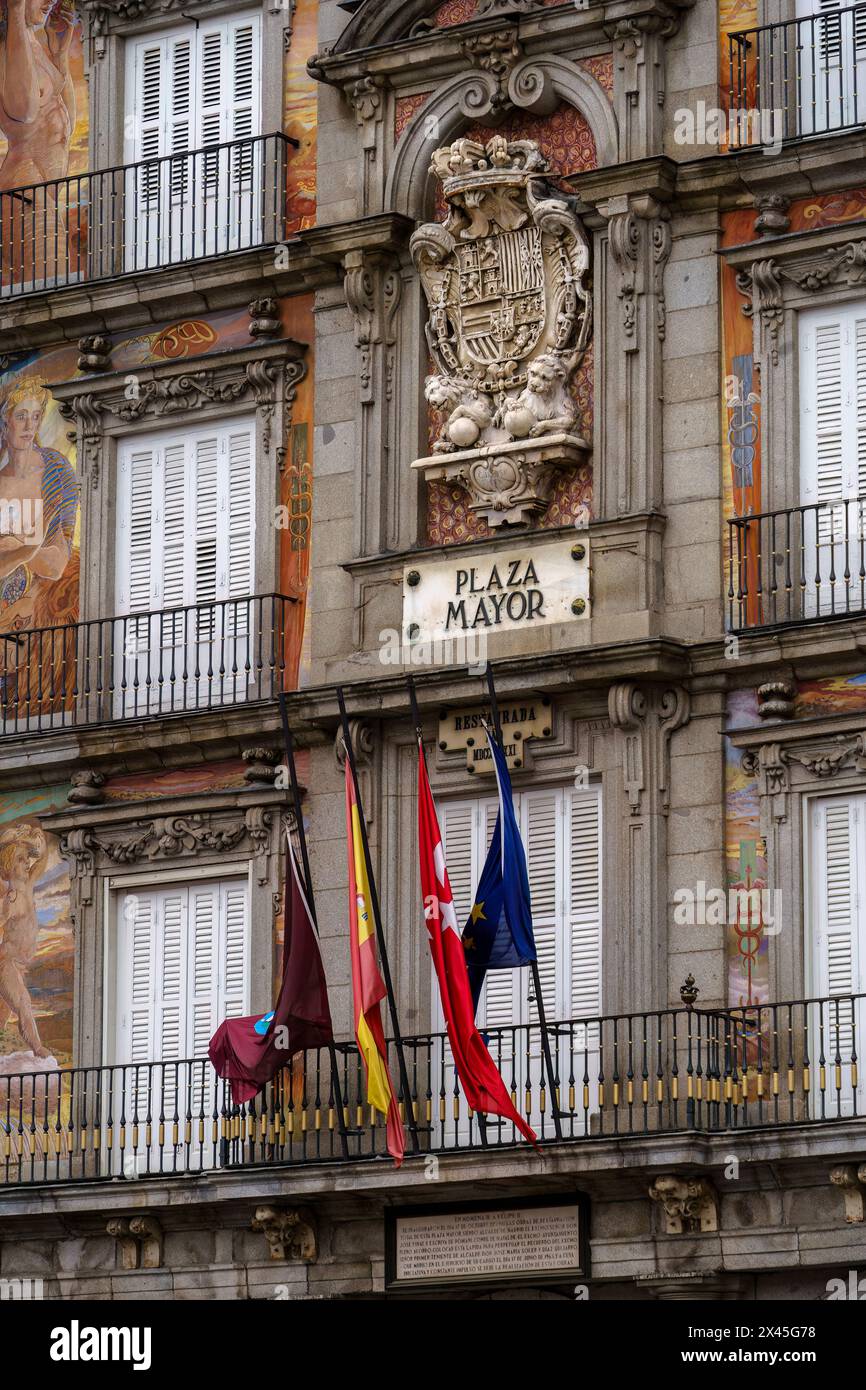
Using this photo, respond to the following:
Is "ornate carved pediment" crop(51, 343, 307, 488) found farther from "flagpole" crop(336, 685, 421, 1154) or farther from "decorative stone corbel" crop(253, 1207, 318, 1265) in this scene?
"decorative stone corbel" crop(253, 1207, 318, 1265)

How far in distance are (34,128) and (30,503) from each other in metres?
3.64

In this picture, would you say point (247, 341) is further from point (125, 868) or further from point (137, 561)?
point (125, 868)

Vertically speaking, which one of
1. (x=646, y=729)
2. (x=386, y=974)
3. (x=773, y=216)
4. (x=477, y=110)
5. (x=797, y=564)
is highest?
(x=477, y=110)

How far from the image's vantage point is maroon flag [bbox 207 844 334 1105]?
2716 cm

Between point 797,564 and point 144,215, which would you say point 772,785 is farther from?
point 144,215

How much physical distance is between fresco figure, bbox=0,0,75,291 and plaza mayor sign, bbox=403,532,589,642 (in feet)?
18.8

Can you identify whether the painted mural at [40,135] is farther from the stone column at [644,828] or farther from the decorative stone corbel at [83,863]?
the stone column at [644,828]

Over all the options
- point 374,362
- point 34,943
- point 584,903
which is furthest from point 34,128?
point 584,903

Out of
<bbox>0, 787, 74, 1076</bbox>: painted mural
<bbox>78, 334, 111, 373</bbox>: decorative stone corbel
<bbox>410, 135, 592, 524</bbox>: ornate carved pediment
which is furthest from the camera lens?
<bbox>78, 334, 111, 373</bbox>: decorative stone corbel

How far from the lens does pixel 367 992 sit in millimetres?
26719

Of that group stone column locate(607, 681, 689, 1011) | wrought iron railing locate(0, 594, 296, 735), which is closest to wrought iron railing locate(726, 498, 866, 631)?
stone column locate(607, 681, 689, 1011)

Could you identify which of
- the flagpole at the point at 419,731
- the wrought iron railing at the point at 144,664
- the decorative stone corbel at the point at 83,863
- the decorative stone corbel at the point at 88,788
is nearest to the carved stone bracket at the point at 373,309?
the wrought iron railing at the point at 144,664

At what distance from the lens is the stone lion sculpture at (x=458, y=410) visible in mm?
28328
